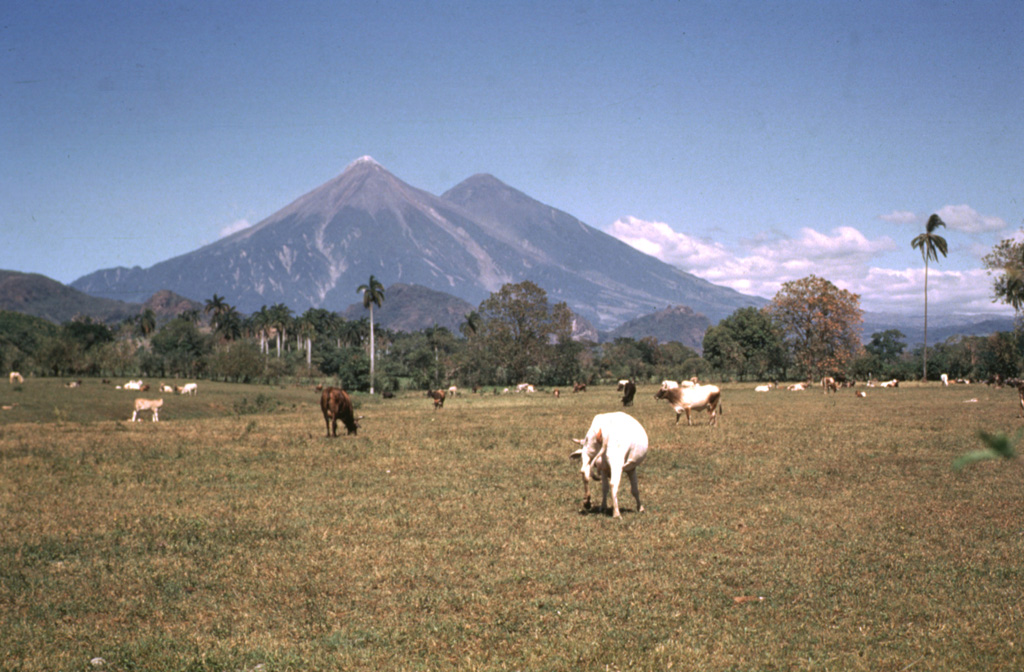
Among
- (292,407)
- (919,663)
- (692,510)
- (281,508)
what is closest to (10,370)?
(292,407)

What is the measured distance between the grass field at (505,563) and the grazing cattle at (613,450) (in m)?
0.62

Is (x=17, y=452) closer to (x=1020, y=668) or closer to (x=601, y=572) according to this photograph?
(x=601, y=572)

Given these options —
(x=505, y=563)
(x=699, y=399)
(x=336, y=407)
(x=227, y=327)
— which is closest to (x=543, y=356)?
(x=699, y=399)

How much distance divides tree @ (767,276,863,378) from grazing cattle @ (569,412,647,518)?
6729 centimetres

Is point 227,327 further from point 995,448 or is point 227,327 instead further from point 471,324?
point 995,448

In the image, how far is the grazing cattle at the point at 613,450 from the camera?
12.4 meters

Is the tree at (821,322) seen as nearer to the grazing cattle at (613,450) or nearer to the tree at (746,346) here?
the tree at (746,346)

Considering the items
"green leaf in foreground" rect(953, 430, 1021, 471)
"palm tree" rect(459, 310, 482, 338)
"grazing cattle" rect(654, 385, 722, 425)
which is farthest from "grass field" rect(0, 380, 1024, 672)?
"palm tree" rect(459, 310, 482, 338)

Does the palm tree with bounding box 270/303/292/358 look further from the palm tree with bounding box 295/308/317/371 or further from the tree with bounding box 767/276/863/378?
the tree with bounding box 767/276/863/378

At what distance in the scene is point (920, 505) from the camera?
13211 mm

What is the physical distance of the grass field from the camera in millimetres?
7051

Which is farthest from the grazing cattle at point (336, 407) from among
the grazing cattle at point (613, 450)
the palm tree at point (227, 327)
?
the palm tree at point (227, 327)

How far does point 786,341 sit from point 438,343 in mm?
82822

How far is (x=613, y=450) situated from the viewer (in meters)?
12.4
